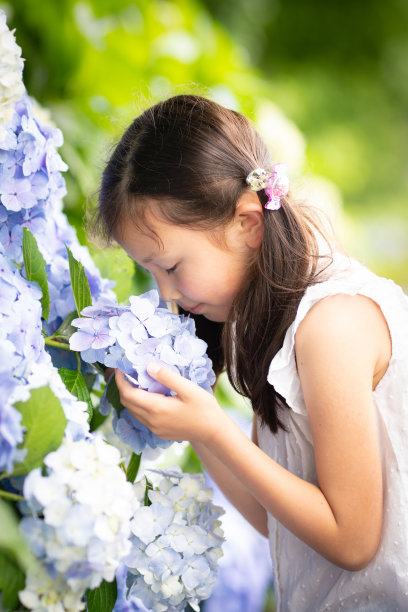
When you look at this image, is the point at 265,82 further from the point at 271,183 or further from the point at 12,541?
the point at 12,541

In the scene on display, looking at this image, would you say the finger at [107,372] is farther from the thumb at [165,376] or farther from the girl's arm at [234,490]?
the girl's arm at [234,490]

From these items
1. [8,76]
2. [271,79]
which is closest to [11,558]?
[8,76]

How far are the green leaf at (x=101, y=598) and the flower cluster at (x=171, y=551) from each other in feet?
0.12

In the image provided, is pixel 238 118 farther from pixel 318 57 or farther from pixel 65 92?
pixel 318 57

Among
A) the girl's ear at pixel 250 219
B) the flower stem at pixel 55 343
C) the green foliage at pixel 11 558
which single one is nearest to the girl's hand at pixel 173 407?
the flower stem at pixel 55 343

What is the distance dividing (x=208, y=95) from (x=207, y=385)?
1.95ft

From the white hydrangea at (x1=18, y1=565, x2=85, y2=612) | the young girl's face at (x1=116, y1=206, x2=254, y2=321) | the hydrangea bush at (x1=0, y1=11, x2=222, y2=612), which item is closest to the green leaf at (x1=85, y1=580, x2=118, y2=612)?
the hydrangea bush at (x1=0, y1=11, x2=222, y2=612)

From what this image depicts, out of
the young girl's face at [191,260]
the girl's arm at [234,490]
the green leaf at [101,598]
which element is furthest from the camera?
the girl's arm at [234,490]

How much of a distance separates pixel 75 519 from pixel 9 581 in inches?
4.0

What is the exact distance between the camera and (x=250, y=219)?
3.44ft

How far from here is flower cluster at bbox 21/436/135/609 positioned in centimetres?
61

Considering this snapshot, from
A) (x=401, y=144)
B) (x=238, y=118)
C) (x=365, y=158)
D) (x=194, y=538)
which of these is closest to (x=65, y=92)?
(x=238, y=118)

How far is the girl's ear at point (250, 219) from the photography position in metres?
1.03

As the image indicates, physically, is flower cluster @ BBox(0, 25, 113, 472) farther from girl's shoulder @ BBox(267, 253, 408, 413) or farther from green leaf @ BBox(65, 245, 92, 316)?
girl's shoulder @ BBox(267, 253, 408, 413)
